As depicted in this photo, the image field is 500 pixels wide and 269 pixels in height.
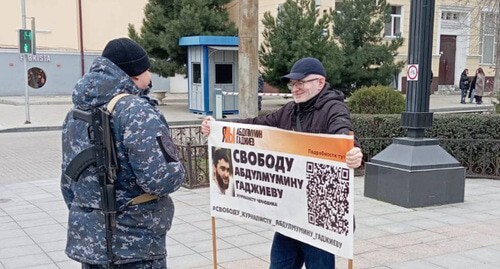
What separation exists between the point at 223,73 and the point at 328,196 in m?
17.4

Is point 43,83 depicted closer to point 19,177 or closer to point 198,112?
point 198,112

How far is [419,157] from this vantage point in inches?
260

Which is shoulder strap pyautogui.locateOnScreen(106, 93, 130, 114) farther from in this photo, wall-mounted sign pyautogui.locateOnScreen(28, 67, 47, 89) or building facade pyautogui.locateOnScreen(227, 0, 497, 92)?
wall-mounted sign pyautogui.locateOnScreen(28, 67, 47, 89)

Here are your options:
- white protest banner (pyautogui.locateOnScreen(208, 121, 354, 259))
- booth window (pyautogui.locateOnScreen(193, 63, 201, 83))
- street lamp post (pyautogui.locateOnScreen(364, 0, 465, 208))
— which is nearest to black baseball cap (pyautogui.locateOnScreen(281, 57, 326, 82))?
white protest banner (pyautogui.locateOnScreen(208, 121, 354, 259))

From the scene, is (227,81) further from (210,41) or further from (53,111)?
(53,111)

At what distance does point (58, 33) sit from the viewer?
3016 centimetres

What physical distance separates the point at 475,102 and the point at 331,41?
33.1ft

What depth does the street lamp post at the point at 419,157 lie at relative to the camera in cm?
654

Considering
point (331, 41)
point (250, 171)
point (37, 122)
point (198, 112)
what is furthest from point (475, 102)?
point (250, 171)

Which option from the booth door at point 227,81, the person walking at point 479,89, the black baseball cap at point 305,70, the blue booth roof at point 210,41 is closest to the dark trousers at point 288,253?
the black baseball cap at point 305,70

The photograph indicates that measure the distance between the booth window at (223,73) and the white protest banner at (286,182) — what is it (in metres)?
16.4

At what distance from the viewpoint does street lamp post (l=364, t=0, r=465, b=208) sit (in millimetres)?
6543

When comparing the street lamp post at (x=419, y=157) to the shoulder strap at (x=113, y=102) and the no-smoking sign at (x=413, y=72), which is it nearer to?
the no-smoking sign at (x=413, y=72)

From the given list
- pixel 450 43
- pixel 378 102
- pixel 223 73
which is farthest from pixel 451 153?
pixel 450 43
